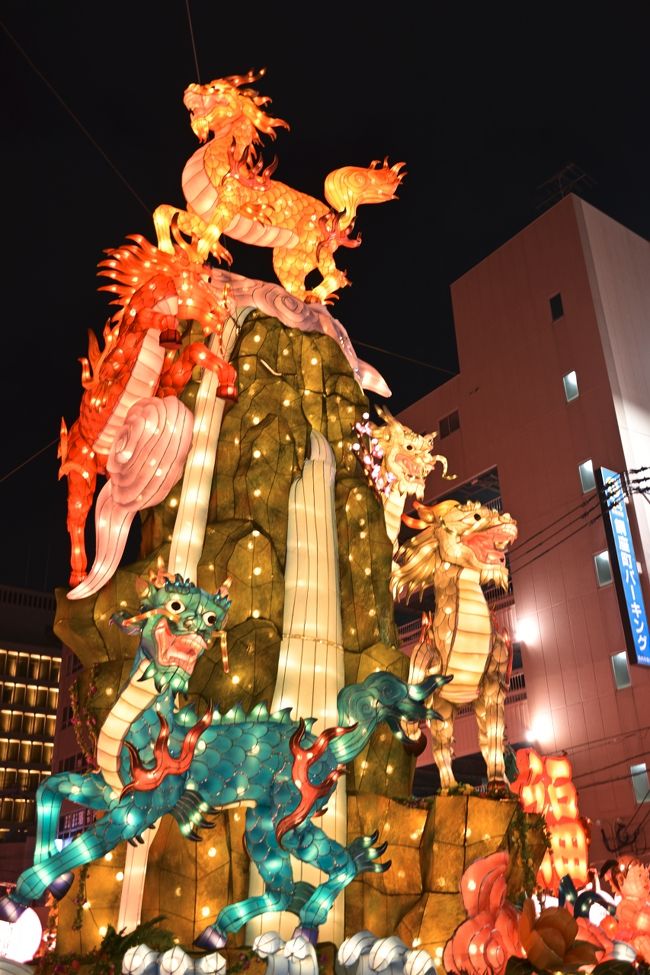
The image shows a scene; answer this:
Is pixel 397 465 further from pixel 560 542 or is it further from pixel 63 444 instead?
pixel 560 542

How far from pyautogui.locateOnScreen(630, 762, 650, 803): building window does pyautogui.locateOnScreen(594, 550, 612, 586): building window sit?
149 inches

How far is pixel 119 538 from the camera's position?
39.0 feet

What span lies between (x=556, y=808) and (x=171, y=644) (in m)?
7.01

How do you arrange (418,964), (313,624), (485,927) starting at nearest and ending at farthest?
(418,964) → (485,927) → (313,624)

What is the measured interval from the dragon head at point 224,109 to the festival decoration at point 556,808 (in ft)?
32.1

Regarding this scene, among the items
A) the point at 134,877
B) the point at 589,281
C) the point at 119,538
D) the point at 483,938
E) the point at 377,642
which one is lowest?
the point at 483,938

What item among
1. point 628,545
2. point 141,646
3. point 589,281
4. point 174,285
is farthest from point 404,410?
point 141,646

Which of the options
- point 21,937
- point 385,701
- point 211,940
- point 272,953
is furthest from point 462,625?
point 21,937

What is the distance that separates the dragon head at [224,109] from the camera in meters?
14.2

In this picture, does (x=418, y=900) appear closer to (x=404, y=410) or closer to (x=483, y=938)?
(x=483, y=938)

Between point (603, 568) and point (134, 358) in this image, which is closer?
point (134, 358)

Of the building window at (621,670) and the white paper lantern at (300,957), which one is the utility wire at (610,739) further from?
the white paper lantern at (300,957)

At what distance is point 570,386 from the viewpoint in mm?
23172

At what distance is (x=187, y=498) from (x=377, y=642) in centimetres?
288
